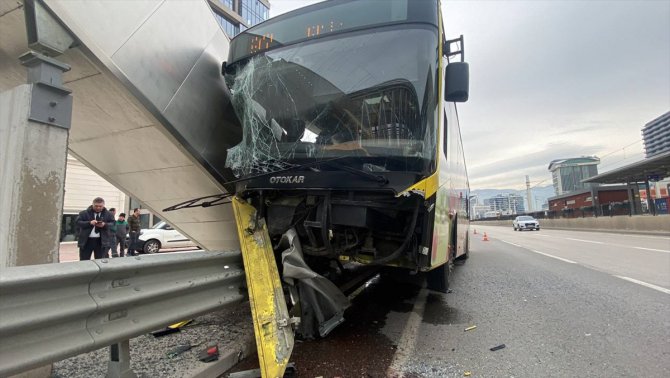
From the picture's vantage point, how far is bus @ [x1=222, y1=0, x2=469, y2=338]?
3.25 m

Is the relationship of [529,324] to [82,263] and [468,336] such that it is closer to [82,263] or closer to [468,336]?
[468,336]

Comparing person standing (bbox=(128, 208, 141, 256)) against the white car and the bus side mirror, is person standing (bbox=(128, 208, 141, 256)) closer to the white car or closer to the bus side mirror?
the white car

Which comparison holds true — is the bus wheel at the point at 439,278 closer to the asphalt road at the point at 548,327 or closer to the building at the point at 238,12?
the asphalt road at the point at 548,327

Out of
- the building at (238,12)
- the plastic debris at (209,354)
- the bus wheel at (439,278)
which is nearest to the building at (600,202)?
the bus wheel at (439,278)

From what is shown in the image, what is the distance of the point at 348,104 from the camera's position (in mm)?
3463

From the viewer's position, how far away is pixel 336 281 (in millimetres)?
4402

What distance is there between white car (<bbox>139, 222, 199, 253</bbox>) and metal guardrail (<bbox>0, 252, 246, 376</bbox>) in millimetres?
14065

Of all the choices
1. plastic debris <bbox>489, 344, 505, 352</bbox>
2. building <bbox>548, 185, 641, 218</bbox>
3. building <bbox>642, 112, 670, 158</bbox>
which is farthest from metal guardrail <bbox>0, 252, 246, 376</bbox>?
building <bbox>642, 112, 670, 158</bbox>

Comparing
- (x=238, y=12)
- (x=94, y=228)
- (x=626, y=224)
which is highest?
(x=238, y=12)

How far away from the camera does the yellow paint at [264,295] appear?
2748 millimetres

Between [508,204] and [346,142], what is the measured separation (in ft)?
470

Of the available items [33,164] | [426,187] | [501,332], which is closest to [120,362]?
[33,164]

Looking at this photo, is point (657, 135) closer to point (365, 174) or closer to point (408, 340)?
point (408, 340)

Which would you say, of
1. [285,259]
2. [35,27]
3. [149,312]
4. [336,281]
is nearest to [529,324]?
[336,281]
